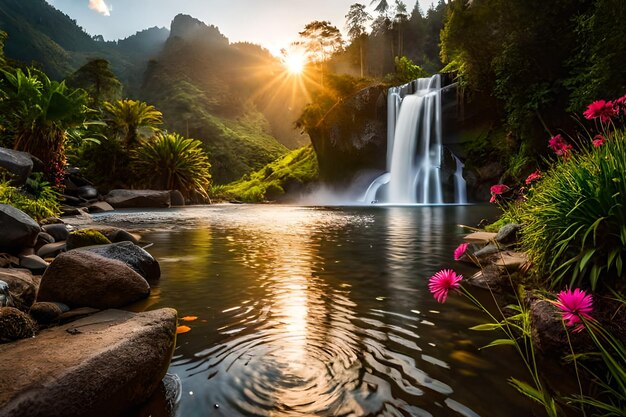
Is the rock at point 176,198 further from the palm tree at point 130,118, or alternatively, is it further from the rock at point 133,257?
the rock at point 133,257

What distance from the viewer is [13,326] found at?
110 inches

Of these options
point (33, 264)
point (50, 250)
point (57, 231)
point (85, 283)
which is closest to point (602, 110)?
point (85, 283)

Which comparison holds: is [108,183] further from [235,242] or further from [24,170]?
[235,242]

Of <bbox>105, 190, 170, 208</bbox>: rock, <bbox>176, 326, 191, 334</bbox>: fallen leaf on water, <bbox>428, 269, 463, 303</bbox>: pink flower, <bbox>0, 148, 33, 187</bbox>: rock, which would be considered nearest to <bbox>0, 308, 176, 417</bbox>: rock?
<bbox>176, 326, 191, 334</bbox>: fallen leaf on water

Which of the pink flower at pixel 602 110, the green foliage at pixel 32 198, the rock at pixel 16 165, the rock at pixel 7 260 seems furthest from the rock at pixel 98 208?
the pink flower at pixel 602 110

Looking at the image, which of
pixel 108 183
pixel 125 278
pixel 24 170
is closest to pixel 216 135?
pixel 108 183

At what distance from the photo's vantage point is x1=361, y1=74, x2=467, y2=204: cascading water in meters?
30.5

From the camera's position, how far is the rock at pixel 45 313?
139 inches

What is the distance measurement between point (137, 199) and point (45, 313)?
25393mm

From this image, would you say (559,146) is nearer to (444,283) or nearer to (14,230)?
(444,283)

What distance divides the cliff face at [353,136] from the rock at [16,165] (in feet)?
98.7

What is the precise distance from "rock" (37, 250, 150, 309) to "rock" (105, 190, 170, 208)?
24.1 meters

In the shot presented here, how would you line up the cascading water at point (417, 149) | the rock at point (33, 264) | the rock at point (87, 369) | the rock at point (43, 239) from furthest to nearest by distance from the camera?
the cascading water at point (417, 149) < the rock at point (43, 239) < the rock at point (33, 264) < the rock at point (87, 369)

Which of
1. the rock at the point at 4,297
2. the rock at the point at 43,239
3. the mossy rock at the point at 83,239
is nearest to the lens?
the rock at the point at 4,297
